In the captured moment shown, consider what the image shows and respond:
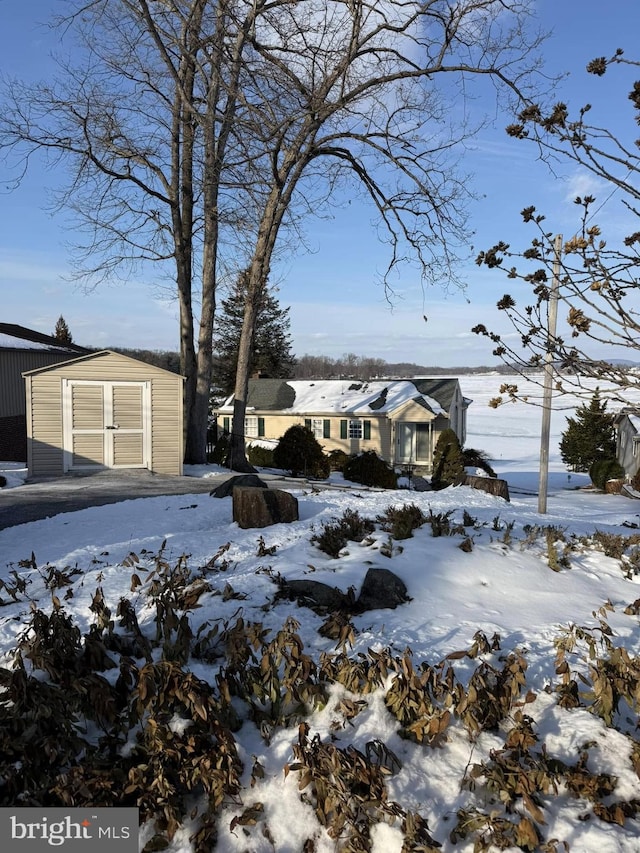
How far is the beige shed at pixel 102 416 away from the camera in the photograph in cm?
1299

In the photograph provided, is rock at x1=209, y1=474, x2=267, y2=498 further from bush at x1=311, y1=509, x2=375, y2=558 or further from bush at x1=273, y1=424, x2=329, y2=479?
bush at x1=273, y1=424, x2=329, y2=479

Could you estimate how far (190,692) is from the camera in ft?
9.50

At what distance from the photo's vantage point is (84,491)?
429 inches

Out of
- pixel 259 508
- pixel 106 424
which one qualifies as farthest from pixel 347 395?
pixel 259 508

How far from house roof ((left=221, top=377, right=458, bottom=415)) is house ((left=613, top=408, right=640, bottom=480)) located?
8.00 meters

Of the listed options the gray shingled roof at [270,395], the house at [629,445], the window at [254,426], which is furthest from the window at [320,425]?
the house at [629,445]

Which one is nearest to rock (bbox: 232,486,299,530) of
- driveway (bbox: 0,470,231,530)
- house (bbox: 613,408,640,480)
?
driveway (bbox: 0,470,231,530)

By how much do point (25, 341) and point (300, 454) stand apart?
51.2 feet

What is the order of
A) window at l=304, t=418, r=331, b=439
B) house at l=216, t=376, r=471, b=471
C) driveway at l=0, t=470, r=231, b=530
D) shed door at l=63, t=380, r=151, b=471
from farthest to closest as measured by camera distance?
1. window at l=304, t=418, r=331, b=439
2. house at l=216, t=376, r=471, b=471
3. shed door at l=63, t=380, r=151, b=471
4. driveway at l=0, t=470, r=231, b=530

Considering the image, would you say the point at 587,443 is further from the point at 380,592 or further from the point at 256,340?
the point at 380,592

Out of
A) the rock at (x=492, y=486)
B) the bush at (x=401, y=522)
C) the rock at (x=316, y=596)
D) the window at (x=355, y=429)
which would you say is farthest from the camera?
the window at (x=355, y=429)

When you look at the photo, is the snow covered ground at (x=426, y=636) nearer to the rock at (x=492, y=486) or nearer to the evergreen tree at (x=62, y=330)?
the rock at (x=492, y=486)

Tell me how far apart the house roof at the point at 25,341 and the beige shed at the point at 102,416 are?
1451cm

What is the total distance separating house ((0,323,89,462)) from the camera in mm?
23969
